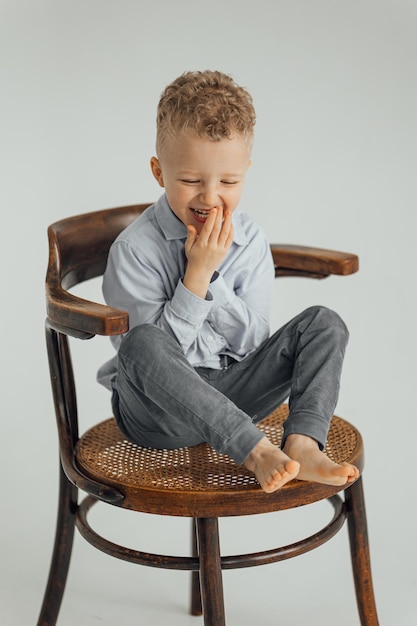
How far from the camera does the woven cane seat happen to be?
1.85 metres

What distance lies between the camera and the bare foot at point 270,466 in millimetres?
1776

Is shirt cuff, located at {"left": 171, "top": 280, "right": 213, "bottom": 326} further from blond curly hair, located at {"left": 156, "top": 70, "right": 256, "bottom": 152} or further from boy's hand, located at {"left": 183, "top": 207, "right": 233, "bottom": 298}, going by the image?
blond curly hair, located at {"left": 156, "top": 70, "right": 256, "bottom": 152}

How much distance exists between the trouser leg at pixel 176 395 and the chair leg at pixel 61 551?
30cm

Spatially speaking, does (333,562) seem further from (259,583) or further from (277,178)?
(277,178)

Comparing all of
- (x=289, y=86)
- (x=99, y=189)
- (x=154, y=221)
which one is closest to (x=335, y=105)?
(x=289, y=86)

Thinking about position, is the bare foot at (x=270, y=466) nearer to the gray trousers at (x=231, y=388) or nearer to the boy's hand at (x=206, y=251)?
the gray trousers at (x=231, y=388)

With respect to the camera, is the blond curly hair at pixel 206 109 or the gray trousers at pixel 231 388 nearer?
the gray trousers at pixel 231 388

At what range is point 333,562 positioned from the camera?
2.61 m

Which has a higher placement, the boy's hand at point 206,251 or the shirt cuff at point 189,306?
the boy's hand at point 206,251

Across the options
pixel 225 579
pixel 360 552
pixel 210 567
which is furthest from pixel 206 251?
pixel 225 579

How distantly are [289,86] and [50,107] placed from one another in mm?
649

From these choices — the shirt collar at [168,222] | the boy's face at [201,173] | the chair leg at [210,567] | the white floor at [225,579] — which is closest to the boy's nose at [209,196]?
the boy's face at [201,173]

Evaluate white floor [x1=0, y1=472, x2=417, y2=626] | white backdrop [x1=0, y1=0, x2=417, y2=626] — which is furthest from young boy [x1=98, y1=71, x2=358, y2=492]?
white backdrop [x1=0, y1=0, x2=417, y2=626]

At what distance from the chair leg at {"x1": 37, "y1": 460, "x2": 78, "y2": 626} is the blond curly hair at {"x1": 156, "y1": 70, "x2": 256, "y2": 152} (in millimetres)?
689
